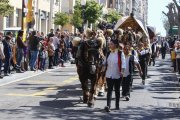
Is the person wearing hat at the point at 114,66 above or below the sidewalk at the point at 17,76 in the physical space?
above

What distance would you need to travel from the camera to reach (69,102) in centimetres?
1438

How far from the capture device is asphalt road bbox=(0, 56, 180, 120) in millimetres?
12149

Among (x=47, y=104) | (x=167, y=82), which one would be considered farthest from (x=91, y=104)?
(x=167, y=82)

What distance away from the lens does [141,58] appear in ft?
66.5

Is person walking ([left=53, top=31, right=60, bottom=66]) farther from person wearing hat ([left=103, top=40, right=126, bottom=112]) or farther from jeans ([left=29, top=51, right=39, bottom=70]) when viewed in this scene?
person wearing hat ([left=103, top=40, right=126, bottom=112])

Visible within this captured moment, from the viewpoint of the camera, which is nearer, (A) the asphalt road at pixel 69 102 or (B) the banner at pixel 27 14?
(A) the asphalt road at pixel 69 102

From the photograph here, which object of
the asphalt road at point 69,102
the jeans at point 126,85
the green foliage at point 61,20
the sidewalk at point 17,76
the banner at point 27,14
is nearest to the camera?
the asphalt road at point 69,102

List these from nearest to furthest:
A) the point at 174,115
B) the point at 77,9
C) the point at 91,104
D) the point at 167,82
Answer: the point at 174,115
the point at 91,104
the point at 167,82
the point at 77,9

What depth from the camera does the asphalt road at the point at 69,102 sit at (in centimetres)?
1215

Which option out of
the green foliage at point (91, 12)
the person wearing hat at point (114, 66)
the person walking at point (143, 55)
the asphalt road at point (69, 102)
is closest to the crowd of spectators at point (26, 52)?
the asphalt road at point (69, 102)

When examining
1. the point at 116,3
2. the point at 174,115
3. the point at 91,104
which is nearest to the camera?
the point at 174,115

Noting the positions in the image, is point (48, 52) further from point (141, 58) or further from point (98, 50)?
point (98, 50)

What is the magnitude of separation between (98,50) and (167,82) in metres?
8.81

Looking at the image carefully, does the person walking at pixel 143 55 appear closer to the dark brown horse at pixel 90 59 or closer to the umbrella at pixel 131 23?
the umbrella at pixel 131 23
